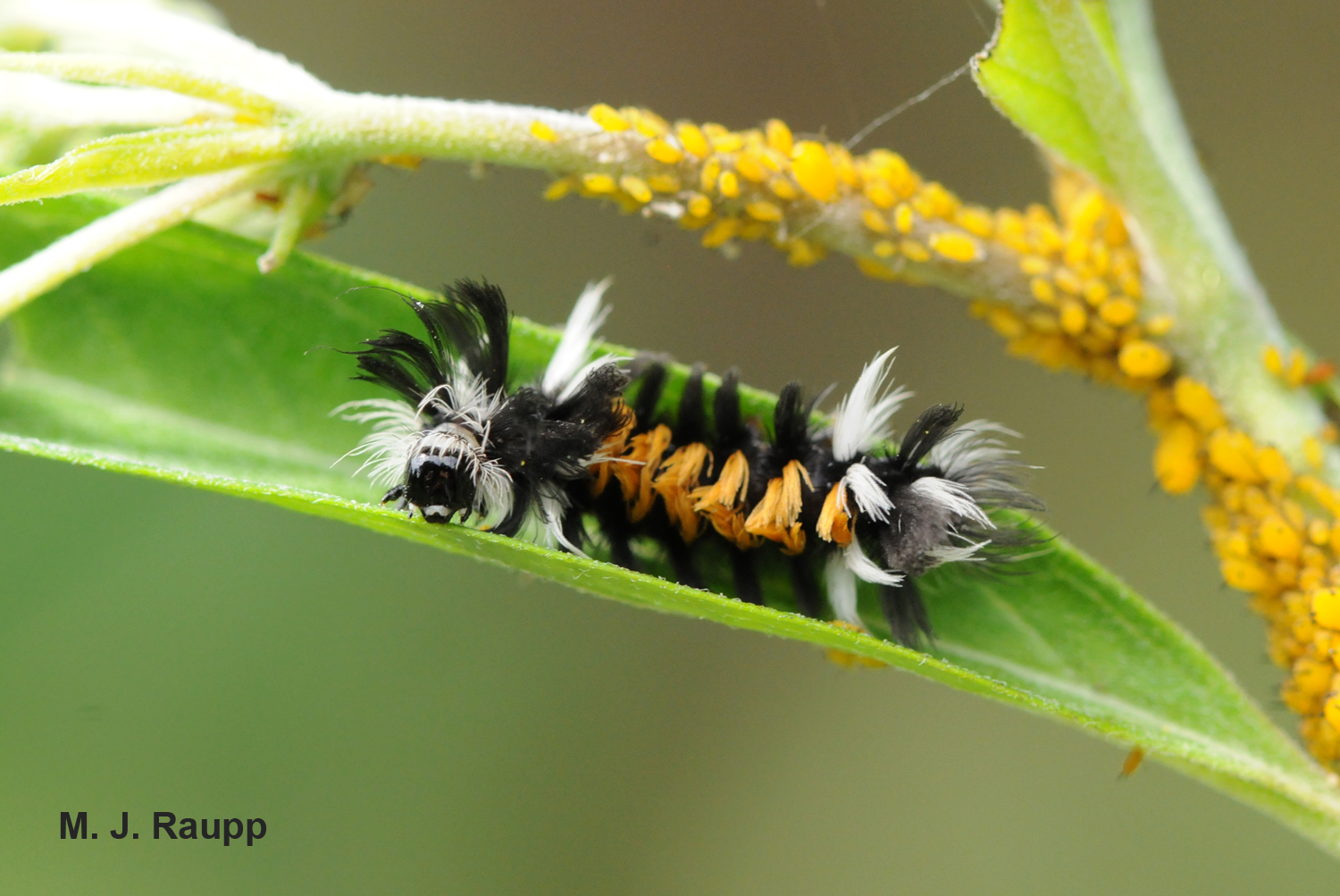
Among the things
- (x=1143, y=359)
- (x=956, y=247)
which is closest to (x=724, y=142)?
(x=956, y=247)

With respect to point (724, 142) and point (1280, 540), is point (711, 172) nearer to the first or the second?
point (724, 142)

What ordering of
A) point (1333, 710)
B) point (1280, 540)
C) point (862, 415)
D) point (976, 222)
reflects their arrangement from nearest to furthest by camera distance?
point (1333, 710) → point (1280, 540) → point (976, 222) → point (862, 415)

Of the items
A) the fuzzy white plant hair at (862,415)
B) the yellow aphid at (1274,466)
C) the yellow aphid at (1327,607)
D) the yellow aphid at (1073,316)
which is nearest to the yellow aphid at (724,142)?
the fuzzy white plant hair at (862,415)

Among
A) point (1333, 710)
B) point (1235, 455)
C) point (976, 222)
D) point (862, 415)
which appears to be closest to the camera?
point (1333, 710)

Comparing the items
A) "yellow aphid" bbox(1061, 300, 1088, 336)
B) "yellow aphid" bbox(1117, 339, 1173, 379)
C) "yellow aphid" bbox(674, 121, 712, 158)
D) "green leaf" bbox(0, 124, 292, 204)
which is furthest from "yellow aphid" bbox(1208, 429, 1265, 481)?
"green leaf" bbox(0, 124, 292, 204)

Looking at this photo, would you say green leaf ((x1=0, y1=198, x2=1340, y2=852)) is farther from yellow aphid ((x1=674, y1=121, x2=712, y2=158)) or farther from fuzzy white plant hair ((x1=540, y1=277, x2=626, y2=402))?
yellow aphid ((x1=674, y1=121, x2=712, y2=158))

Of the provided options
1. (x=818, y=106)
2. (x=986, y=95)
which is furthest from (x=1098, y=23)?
(x=818, y=106)
